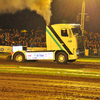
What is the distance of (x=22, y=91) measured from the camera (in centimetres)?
611

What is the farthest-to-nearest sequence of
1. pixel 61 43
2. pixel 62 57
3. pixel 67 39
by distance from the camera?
pixel 62 57 < pixel 61 43 < pixel 67 39

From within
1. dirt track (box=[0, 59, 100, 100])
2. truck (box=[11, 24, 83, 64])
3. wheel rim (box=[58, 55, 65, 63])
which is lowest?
dirt track (box=[0, 59, 100, 100])

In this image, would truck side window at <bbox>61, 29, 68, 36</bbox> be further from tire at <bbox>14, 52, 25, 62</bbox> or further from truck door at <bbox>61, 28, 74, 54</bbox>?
tire at <bbox>14, 52, 25, 62</bbox>

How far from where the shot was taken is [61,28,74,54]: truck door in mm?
13172

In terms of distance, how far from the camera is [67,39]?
43.3ft

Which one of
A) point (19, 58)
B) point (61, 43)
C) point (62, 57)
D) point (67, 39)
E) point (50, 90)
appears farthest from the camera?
point (19, 58)

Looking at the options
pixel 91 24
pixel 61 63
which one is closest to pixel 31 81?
pixel 61 63

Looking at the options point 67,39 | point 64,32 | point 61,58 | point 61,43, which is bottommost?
point 61,58

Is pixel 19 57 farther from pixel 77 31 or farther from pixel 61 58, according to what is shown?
pixel 77 31

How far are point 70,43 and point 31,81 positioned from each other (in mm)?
6289

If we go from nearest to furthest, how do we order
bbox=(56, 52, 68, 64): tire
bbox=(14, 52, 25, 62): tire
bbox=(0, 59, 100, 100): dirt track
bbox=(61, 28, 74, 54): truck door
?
bbox=(0, 59, 100, 100): dirt track < bbox=(61, 28, 74, 54): truck door < bbox=(56, 52, 68, 64): tire < bbox=(14, 52, 25, 62): tire

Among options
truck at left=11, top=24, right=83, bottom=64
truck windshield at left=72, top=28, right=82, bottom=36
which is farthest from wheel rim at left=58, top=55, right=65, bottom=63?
truck windshield at left=72, top=28, right=82, bottom=36

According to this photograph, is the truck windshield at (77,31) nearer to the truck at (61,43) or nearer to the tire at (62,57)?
the truck at (61,43)

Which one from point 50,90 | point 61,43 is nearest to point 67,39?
point 61,43
